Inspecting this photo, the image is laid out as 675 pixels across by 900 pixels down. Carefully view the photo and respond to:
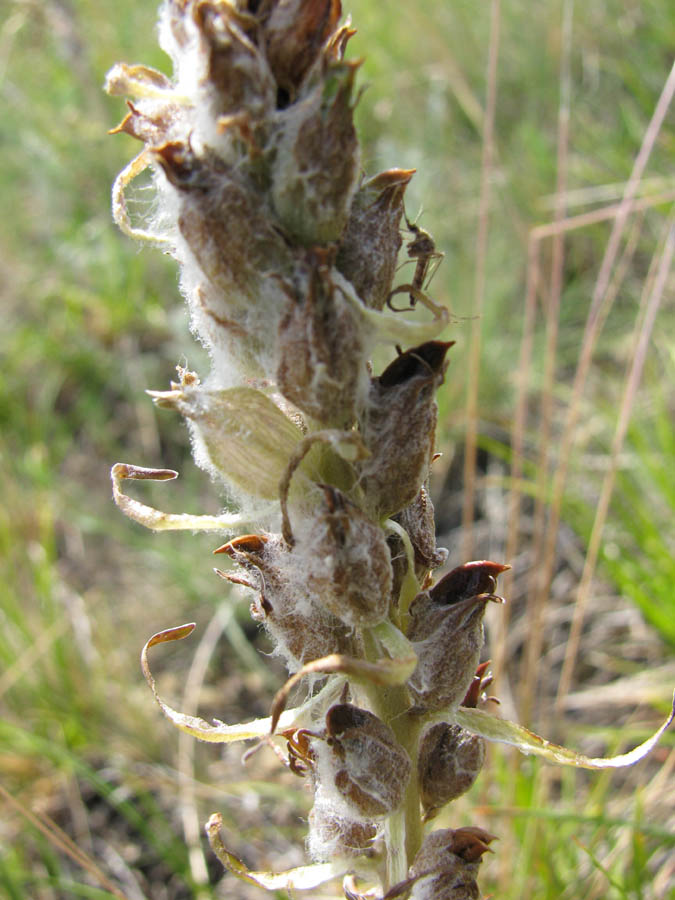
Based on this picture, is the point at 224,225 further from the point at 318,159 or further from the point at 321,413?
the point at 321,413

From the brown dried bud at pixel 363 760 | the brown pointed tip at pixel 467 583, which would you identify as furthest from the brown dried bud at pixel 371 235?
the brown dried bud at pixel 363 760

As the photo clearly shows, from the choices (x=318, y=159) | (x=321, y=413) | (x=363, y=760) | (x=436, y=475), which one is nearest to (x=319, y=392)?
(x=321, y=413)

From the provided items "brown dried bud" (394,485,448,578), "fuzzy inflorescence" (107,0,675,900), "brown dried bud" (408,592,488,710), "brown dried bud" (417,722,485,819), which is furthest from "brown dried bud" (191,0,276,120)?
"brown dried bud" (417,722,485,819)

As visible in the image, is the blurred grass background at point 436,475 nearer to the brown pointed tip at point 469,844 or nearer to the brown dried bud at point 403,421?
the brown dried bud at point 403,421

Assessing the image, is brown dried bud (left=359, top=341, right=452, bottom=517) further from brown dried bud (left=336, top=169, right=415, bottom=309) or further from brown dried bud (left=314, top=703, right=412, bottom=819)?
brown dried bud (left=314, top=703, right=412, bottom=819)

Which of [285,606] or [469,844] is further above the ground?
[285,606]

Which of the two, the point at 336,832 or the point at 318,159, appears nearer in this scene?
the point at 318,159
